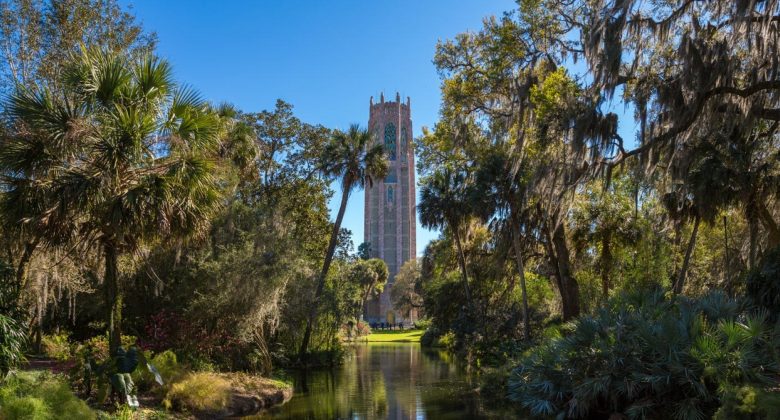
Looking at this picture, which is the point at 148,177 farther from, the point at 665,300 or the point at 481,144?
the point at 481,144

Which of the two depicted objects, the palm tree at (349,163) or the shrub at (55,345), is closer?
the shrub at (55,345)

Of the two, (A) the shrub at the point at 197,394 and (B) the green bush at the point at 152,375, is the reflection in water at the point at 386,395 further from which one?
(B) the green bush at the point at 152,375

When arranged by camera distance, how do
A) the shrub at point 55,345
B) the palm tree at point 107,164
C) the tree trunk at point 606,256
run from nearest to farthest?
the palm tree at point 107,164 < the shrub at point 55,345 < the tree trunk at point 606,256

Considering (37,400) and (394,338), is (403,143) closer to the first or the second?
(394,338)

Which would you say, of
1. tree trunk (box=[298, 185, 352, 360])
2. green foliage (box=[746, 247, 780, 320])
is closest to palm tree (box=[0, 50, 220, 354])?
green foliage (box=[746, 247, 780, 320])

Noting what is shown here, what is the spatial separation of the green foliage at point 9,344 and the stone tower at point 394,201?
10258cm

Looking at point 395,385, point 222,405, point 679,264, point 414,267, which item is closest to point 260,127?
point 395,385

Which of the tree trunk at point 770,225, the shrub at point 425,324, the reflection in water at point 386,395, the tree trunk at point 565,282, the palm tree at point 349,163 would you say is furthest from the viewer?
the shrub at point 425,324

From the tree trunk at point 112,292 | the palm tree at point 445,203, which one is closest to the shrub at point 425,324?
the palm tree at point 445,203

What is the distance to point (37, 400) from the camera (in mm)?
8102

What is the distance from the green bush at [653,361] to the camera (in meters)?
9.33

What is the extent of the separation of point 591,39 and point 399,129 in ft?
324

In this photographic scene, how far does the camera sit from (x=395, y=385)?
20344 mm

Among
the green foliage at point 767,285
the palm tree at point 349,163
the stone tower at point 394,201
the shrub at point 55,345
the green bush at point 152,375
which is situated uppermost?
the stone tower at point 394,201
